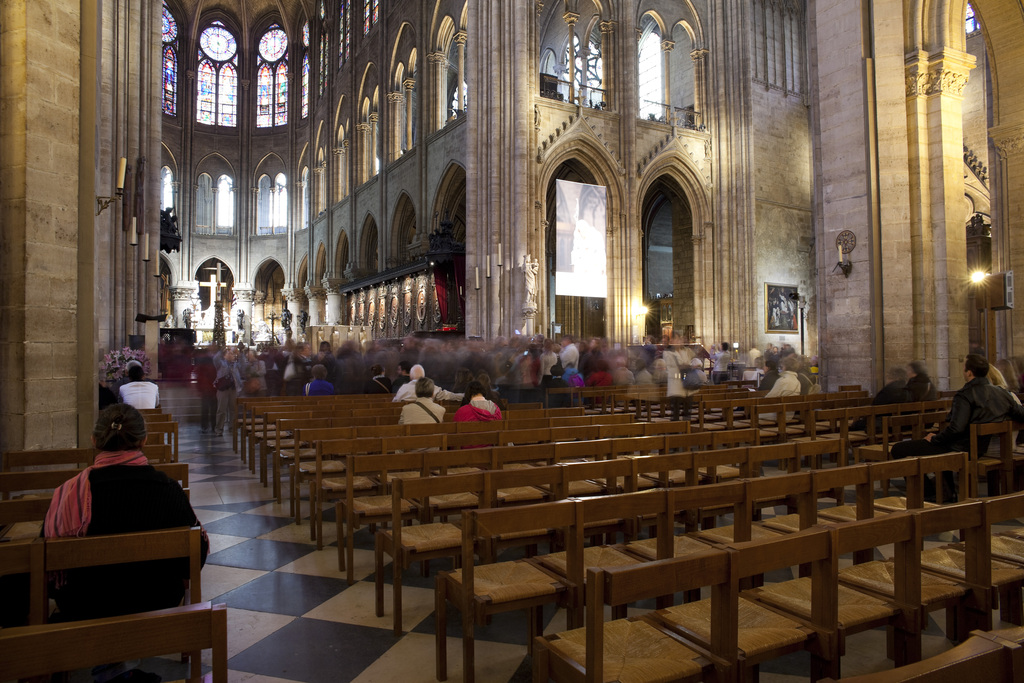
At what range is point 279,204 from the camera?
127 feet

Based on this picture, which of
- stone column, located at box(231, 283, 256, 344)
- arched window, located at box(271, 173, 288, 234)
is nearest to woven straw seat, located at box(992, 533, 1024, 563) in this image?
stone column, located at box(231, 283, 256, 344)

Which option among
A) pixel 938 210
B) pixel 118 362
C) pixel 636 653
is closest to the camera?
pixel 636 653

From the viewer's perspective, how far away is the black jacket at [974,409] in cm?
518

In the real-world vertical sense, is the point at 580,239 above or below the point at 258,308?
above

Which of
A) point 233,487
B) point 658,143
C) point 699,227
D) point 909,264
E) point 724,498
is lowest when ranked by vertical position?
point 233,487

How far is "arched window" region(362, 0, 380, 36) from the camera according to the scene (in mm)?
28802

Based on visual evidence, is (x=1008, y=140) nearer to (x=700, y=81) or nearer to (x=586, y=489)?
(x=586, y=489)

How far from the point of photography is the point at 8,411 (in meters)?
4.96

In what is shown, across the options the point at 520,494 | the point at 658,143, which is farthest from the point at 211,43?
the point at 520,494

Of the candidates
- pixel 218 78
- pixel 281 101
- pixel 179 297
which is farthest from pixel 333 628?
pixel 218 78

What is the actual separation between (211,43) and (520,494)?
4267cm

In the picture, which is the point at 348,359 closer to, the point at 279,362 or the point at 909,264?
the point at 279,362

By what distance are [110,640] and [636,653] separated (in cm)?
148

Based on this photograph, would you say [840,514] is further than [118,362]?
No
